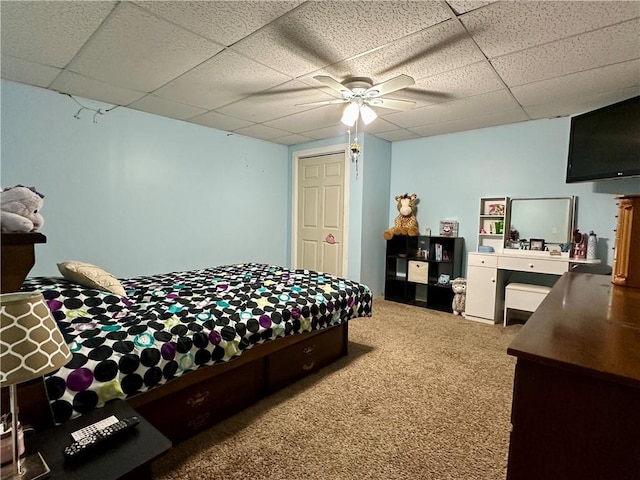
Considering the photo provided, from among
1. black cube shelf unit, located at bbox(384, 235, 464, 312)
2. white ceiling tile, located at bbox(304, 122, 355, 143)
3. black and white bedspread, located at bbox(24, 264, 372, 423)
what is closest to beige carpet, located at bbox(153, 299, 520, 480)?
black and white bedspread, located at bbox(24, 264, 372, 423)

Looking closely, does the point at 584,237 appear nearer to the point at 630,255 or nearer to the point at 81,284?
the point at 630,255

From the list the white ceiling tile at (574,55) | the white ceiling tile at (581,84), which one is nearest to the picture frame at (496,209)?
the white ceiling tile at (581,84)

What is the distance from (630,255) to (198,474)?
7.79 ft

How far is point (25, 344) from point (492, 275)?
12.9 ft

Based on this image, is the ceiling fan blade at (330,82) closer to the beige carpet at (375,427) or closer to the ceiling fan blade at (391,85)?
the ceiling fan blade at (391,85)

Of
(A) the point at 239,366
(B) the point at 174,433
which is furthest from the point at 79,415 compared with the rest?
(A) the point at 239,366

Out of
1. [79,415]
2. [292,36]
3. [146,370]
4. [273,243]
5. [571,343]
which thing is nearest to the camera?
[571,343]

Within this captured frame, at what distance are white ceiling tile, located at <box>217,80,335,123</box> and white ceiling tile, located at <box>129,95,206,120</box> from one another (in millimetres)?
327

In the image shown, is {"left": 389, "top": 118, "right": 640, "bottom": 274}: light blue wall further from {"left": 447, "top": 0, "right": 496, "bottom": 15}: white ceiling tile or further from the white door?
{"left": 447, "top": 0, "right": 496, "bottom": 15}: white ceiling tile

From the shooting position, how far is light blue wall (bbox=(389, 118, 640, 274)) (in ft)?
10.9

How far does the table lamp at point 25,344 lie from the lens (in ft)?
2.40

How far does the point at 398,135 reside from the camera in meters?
4.32

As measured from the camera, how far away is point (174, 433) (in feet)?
5.33

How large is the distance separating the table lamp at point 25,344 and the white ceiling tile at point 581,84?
11.1ft
